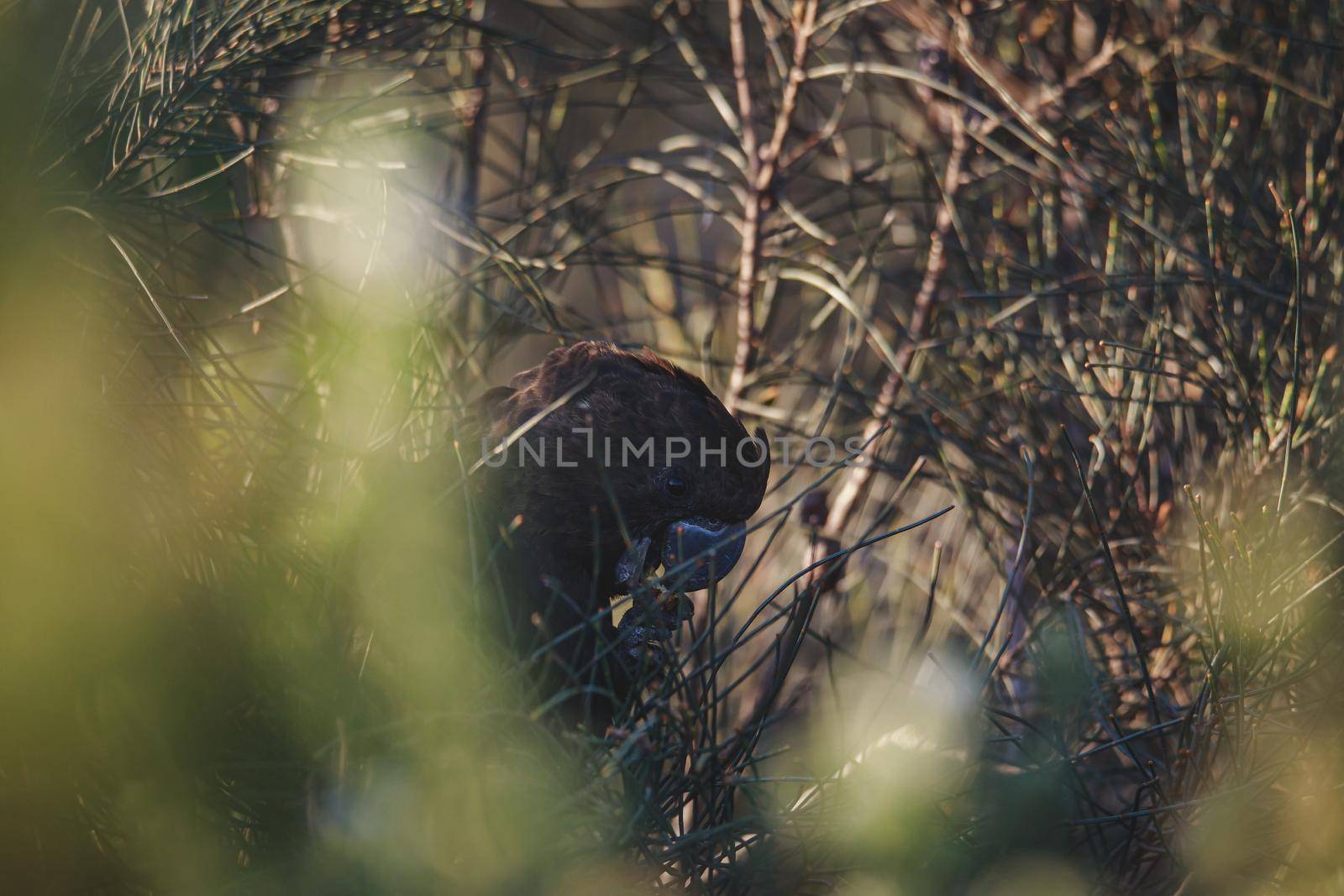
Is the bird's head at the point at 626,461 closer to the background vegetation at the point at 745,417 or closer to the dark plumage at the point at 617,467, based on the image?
the dark plumage at the point at 617,467

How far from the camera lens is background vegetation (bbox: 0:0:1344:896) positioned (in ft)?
2.46

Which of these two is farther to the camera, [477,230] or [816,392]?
[816,392]

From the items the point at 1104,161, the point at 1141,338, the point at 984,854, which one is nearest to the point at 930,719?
the point at 984,854

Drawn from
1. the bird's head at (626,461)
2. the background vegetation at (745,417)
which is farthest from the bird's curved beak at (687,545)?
the background vegetation at (745,417)

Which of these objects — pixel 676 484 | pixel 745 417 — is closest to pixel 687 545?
pixel 676 484

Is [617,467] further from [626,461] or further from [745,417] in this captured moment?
[745,417]

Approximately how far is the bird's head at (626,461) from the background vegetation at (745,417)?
0.17m

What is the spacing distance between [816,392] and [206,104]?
1.27 m

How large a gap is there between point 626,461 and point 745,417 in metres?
0.34

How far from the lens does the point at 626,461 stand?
1515 mm

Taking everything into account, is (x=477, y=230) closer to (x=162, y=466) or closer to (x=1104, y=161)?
(x=162, y=466)

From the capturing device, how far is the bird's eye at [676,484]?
4.86ft

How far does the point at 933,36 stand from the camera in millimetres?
1680

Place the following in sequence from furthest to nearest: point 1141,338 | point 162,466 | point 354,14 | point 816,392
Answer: point 816,392 < point 1141,338 < point 354,14 < point 162,466
